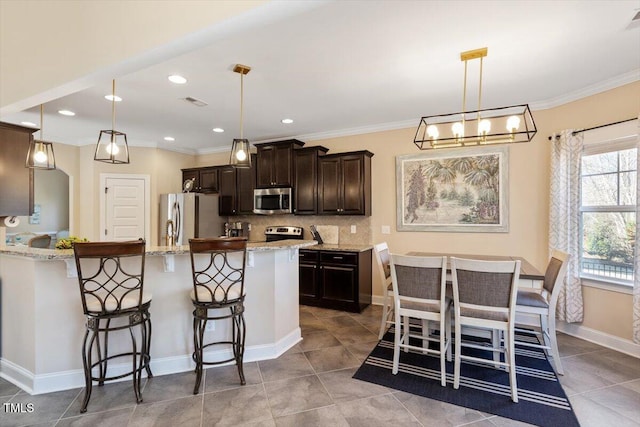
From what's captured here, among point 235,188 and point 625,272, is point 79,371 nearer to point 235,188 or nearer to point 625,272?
point 235,188

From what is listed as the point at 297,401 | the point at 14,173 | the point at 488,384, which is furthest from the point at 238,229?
the point at 488,384

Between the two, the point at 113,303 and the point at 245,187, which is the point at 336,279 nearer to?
the point at 245,187

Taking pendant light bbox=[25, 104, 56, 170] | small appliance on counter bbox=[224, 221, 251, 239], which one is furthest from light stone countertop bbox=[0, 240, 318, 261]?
small appliance on counter bbox=[224, 221, 251, 239]

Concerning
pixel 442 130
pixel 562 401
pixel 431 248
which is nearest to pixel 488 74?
pixel 442 130

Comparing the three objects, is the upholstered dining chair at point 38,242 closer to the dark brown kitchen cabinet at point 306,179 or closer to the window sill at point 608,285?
the dark brown kitchen cabinet at point 306,179

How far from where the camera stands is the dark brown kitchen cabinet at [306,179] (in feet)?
16.1

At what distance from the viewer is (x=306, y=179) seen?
195 inches

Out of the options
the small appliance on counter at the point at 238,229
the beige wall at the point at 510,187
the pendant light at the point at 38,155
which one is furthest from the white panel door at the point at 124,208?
the pendant light at the point at 38,155

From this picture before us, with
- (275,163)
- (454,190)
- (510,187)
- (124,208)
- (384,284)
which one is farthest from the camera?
(124,208)

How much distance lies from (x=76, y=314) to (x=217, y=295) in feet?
3.67

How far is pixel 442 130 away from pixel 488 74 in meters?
1.39

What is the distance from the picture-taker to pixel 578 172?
343cm

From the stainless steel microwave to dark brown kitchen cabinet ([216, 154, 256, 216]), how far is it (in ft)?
0.67

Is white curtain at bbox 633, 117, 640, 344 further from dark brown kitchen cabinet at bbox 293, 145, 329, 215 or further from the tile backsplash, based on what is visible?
dark brown kitchen cabinet at bbox 293, 145, 329, 215
